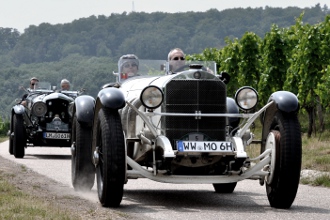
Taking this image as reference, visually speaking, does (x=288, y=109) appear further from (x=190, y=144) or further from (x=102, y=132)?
(x=102, y=132)

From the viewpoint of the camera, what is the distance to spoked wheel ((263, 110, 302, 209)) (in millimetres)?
10062

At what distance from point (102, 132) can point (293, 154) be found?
7.04ft

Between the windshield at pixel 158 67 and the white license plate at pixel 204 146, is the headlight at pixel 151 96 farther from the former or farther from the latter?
the windshield at pixel 158 67

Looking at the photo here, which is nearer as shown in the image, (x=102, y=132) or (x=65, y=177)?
(x=102, y=132)

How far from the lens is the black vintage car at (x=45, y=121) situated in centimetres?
2248

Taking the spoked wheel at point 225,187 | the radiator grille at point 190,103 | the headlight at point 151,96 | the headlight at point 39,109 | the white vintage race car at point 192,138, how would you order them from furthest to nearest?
the headlight at point 39,109, the spoked wheel at point 225,187, the radiator grille at point 190,103, the headlight at point 151,96, the white vintage race car at point 192,138

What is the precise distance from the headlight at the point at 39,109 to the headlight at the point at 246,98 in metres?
12.6

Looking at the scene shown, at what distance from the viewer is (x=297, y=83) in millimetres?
40688

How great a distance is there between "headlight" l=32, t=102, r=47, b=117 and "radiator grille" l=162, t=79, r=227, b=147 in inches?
489

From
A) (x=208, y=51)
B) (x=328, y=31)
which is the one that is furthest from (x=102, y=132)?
(x=208, y=51)

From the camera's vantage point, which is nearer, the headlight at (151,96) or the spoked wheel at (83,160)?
the headlight at (151,96)

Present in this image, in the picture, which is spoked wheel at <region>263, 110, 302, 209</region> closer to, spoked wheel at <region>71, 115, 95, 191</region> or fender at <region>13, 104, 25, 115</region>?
spoked wheel at <region>71, 115, 95, 191</region>

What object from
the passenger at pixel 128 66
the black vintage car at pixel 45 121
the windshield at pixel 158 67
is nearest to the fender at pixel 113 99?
the windshield at pixel 158 67

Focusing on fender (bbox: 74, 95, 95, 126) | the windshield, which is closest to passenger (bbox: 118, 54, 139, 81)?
the windshield
